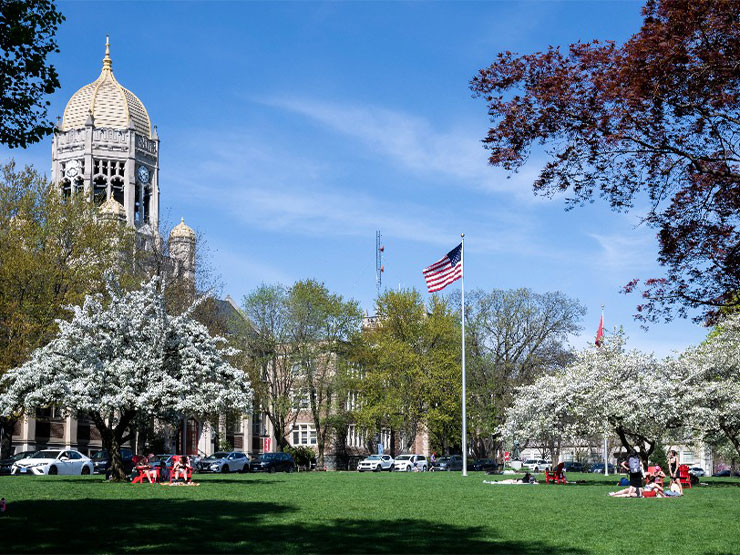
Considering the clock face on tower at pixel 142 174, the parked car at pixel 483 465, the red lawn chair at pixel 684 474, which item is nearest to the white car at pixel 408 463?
the parked car at pixel 483 465

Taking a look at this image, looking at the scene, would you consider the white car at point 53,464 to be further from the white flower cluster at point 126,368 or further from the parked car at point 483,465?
the parked car at point 483,465

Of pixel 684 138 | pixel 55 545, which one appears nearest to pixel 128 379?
pixel 55 545

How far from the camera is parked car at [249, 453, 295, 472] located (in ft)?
203

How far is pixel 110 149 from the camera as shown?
114m

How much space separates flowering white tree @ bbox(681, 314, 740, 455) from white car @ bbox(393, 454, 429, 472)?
2707cm

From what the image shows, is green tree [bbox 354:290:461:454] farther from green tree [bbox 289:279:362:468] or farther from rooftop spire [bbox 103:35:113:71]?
rooftop spire [bbox 103:35:113:71]

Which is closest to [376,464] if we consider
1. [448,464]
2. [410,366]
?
[448,464]

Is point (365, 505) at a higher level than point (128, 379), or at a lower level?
lower

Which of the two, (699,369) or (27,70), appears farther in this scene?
(699,369)

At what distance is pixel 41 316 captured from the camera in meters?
44.1

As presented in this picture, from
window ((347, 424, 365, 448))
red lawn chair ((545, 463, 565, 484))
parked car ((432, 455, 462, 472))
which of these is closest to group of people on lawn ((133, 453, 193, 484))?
red lawn chair ((545, 463, 565, 484))

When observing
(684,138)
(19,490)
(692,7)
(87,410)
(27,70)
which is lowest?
(19,490)

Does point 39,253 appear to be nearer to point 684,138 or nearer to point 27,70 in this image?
point 27,70

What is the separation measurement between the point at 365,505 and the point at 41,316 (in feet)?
91.1
